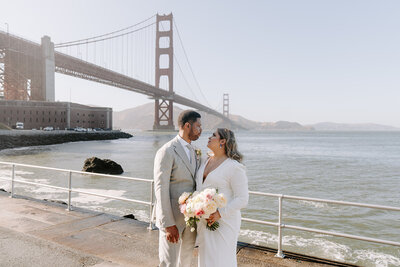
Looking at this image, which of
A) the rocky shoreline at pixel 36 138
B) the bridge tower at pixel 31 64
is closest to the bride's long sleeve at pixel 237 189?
the rocky shoreline at pixel 36 138

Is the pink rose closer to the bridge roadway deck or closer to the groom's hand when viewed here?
the groom's hand

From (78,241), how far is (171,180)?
2093 millimetres

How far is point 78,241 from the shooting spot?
3.72 metres

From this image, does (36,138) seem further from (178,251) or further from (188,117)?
(188,117)

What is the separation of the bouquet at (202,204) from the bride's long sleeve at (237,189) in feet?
0.27

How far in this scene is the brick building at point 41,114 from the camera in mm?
51969

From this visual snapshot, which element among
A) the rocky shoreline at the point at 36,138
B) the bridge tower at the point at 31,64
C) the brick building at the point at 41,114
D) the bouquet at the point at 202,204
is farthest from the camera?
the brick building at the point at 41,114

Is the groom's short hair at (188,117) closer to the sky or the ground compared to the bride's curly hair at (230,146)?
closer to the sky

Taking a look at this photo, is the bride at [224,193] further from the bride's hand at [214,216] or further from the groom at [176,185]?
the groom at [176,185]

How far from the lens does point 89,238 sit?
383 cm

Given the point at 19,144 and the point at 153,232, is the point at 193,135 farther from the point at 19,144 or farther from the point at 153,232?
the point at 19,144

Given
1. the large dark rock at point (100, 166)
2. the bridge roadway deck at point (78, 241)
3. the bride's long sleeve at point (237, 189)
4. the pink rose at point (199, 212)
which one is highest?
the bride's long sleeve at point (237, 189)

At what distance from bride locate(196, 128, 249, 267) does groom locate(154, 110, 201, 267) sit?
0.38ft

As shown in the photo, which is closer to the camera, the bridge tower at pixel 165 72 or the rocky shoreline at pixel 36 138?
the rocky shoreline at pixel 36 138
